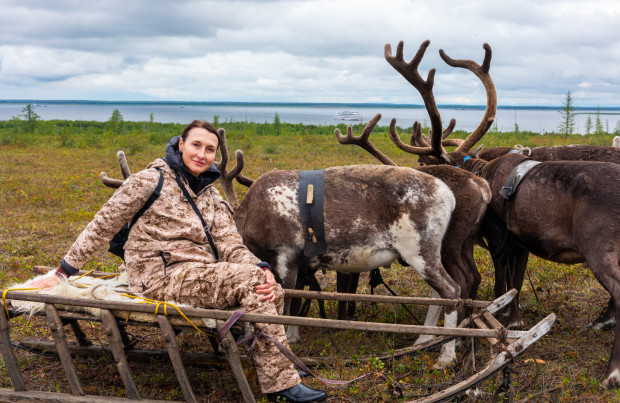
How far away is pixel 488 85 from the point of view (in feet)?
24.6

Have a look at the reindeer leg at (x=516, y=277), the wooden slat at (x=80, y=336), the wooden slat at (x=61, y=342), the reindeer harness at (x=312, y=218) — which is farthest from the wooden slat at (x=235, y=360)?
the reindeer leg at (x=516, y=277)

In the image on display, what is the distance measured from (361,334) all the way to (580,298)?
3.01 metres

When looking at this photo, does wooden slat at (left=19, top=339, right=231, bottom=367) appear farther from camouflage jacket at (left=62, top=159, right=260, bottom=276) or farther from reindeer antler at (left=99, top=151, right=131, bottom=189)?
reindeer antler at (left=99, top=151, right=131, bottom=189)

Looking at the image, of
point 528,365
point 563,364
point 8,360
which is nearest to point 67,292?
point 8,360

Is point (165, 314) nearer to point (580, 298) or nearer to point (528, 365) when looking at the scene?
point (528, 365)

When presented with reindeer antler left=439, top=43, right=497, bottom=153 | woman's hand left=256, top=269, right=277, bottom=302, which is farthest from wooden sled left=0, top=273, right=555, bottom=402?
reindeer antler left=439, top=43, right=497, bottom=153

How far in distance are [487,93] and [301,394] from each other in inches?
199

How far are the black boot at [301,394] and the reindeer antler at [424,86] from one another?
12.9ft

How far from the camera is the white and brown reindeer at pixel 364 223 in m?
5.23

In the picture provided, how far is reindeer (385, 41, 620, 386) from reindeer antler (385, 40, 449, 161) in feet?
0.26

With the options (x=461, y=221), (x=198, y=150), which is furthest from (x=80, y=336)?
(x=461, y=221)

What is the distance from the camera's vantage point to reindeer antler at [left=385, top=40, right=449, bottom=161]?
698 centimetres

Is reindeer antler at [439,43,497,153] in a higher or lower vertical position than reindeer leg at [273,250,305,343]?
higher

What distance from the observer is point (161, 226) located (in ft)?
14.2
